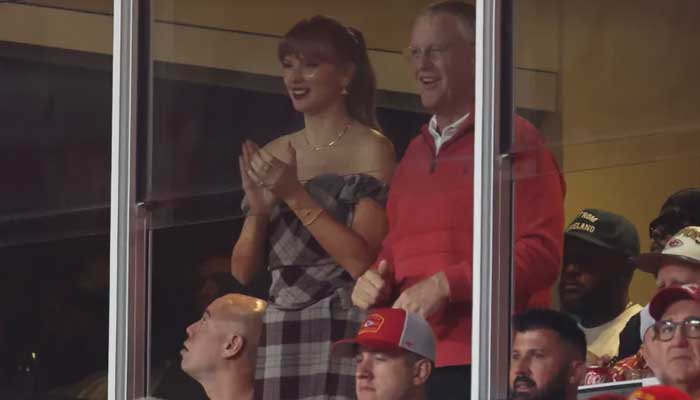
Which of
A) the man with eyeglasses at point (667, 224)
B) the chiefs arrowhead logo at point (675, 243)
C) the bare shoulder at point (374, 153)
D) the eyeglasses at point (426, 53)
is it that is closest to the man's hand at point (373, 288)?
the bare shoulder at point (374, 153)

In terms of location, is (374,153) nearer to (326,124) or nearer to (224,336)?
(326,124)

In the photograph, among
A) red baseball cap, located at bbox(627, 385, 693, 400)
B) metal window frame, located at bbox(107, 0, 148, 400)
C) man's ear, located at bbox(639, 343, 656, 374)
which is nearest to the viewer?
red baseball cap, located at bbox(627, 385, 693, 400)

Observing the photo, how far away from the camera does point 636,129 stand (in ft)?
17.1

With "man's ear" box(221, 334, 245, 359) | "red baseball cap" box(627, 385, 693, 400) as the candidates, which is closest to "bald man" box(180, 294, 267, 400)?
"man's ear" box(221, 334, 245, 359)

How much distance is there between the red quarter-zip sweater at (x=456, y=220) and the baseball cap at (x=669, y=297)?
51cm

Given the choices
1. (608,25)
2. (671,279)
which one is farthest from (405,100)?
(671,279)

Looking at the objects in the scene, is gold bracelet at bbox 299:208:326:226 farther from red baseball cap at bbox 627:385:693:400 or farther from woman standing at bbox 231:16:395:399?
red baseball cap at bbox 627:385:693:400

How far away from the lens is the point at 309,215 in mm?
5926

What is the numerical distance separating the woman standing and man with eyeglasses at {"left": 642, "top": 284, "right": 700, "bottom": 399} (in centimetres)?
113

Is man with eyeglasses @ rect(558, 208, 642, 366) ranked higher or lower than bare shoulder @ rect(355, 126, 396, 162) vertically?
lower

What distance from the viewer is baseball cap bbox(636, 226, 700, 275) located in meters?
4.87

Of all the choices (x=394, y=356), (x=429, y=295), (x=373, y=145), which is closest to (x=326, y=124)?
(x=373, y=145)

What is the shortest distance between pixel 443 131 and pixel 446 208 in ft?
0.76

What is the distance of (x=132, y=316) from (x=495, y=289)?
5.12ft
